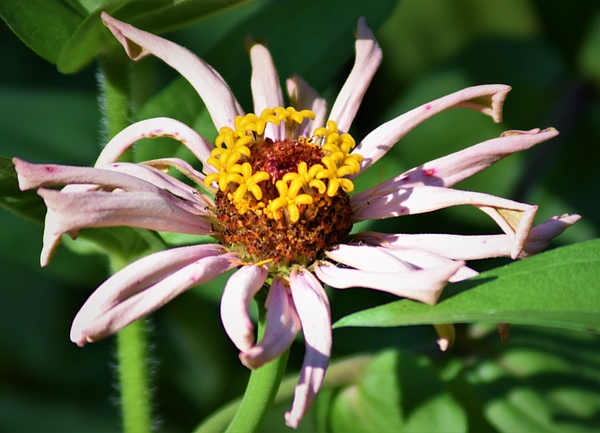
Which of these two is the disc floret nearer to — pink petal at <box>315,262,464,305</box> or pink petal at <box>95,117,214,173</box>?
pink petal at <box>95,117,214,173</box>

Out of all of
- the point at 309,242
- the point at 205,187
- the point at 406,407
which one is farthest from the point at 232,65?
the point at 406,407

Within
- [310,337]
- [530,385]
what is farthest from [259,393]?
[530,385]

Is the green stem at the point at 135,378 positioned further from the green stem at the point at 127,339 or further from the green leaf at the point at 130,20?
the green leaf at the point at 130,20

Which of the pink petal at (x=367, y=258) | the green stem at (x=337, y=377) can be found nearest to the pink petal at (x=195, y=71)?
the pink petal at (x=367, y=258)

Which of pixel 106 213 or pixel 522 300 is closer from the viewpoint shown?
pixel 522 300

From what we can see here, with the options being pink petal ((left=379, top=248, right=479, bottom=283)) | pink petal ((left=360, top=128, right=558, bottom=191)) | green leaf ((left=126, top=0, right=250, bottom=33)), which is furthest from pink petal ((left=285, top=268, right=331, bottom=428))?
green leaf ((left=126, top=0, right=250, bottom=33))

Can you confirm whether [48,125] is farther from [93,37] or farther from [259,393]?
[259,393]
